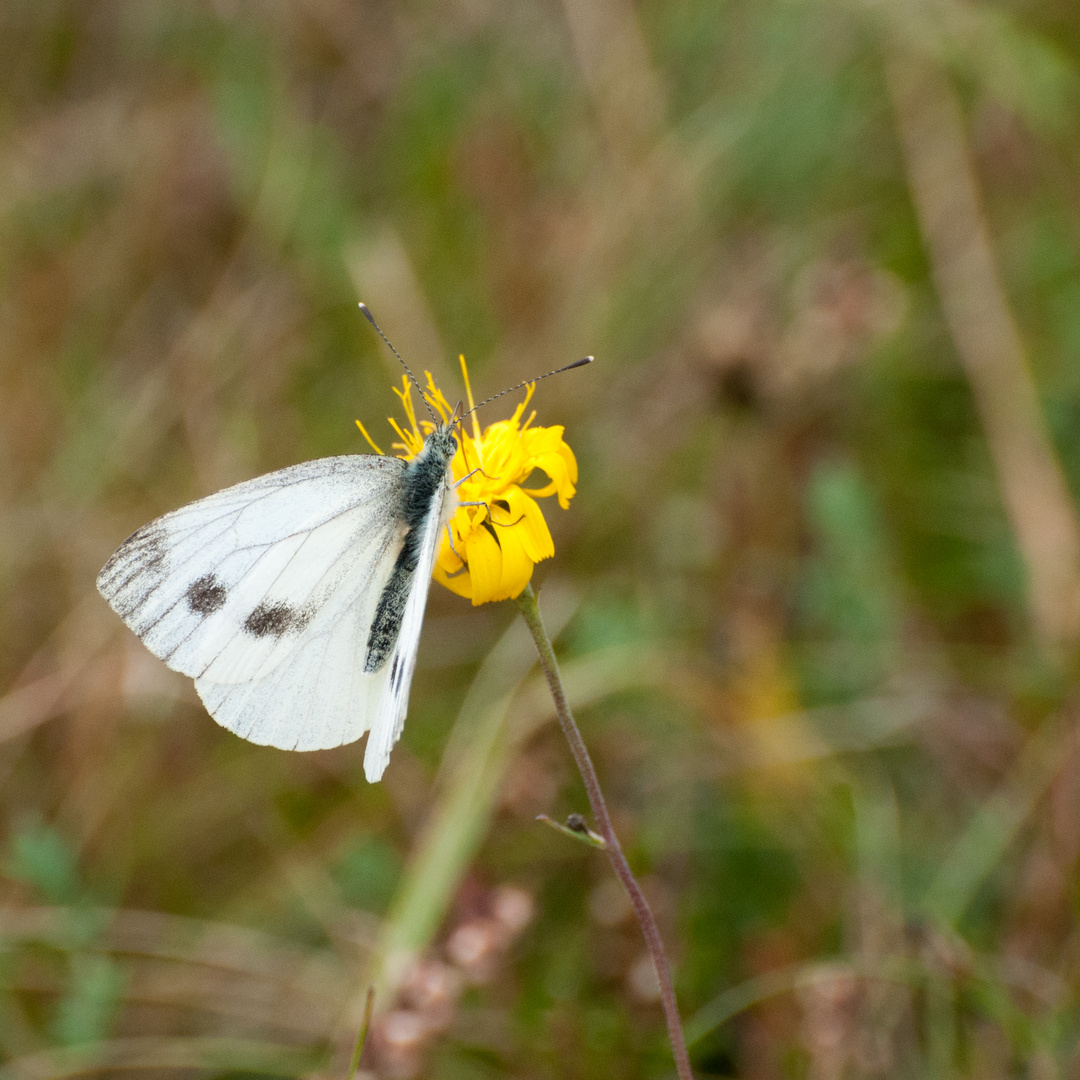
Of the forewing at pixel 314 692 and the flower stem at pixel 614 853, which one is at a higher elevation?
the forewing at pixel 314 692

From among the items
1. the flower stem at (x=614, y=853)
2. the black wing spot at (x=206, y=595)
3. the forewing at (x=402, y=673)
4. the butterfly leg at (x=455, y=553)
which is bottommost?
the flower stem at (x=614, y=853)

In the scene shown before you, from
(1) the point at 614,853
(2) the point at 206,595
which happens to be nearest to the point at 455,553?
(2) the point at 206,595

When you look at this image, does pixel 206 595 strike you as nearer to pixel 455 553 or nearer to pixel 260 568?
pixel 260 568

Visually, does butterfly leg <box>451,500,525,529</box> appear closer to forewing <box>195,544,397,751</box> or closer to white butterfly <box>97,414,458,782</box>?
white butterfly <box>97,414,458,782</box>

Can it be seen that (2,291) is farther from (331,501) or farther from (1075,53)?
(1075,53)

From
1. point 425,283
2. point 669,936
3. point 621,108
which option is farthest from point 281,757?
point 621,108

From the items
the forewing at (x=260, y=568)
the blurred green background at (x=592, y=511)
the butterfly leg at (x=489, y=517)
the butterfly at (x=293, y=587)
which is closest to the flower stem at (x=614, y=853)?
the butterfly leg at (x=489, y=517)

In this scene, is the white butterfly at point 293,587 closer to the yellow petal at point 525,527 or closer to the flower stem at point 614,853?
the yellow petal at point 525,527

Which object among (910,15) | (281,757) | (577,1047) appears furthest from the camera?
(910,15)
